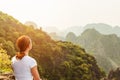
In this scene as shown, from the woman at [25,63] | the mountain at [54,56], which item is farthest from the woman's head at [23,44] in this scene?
the mountain at [54,56]

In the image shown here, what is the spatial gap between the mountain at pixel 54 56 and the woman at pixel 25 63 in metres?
49.4

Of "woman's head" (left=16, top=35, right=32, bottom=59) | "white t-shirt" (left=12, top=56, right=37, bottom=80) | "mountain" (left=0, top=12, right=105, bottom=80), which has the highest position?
"woman's head" (left=16, top=35, right=32, bottom=59)

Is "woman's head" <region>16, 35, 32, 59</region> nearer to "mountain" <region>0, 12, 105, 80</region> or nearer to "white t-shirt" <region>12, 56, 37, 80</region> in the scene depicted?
"white t-shirt" <region>12, 56, 37, 80</region>

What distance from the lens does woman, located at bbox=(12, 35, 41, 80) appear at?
231 inches

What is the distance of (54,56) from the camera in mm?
63812

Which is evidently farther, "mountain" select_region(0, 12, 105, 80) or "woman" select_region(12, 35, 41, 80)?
"mountain" select_region(0, 12, 105, 80)

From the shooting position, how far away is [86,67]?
206 ft

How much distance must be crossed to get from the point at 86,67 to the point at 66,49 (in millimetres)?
6699

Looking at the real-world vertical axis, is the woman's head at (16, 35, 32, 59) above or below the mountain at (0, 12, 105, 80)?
above

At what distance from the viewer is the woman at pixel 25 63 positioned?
5867mm

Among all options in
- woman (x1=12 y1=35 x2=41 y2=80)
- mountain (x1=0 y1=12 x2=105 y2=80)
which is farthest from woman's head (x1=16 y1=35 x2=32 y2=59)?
mountain (x1=0 y1=12 x2=105 y2=80)

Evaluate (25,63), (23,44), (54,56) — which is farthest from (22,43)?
(54,56)

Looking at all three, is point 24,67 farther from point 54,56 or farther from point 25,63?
point 54,56

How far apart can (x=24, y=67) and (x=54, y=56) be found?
57.9 m
